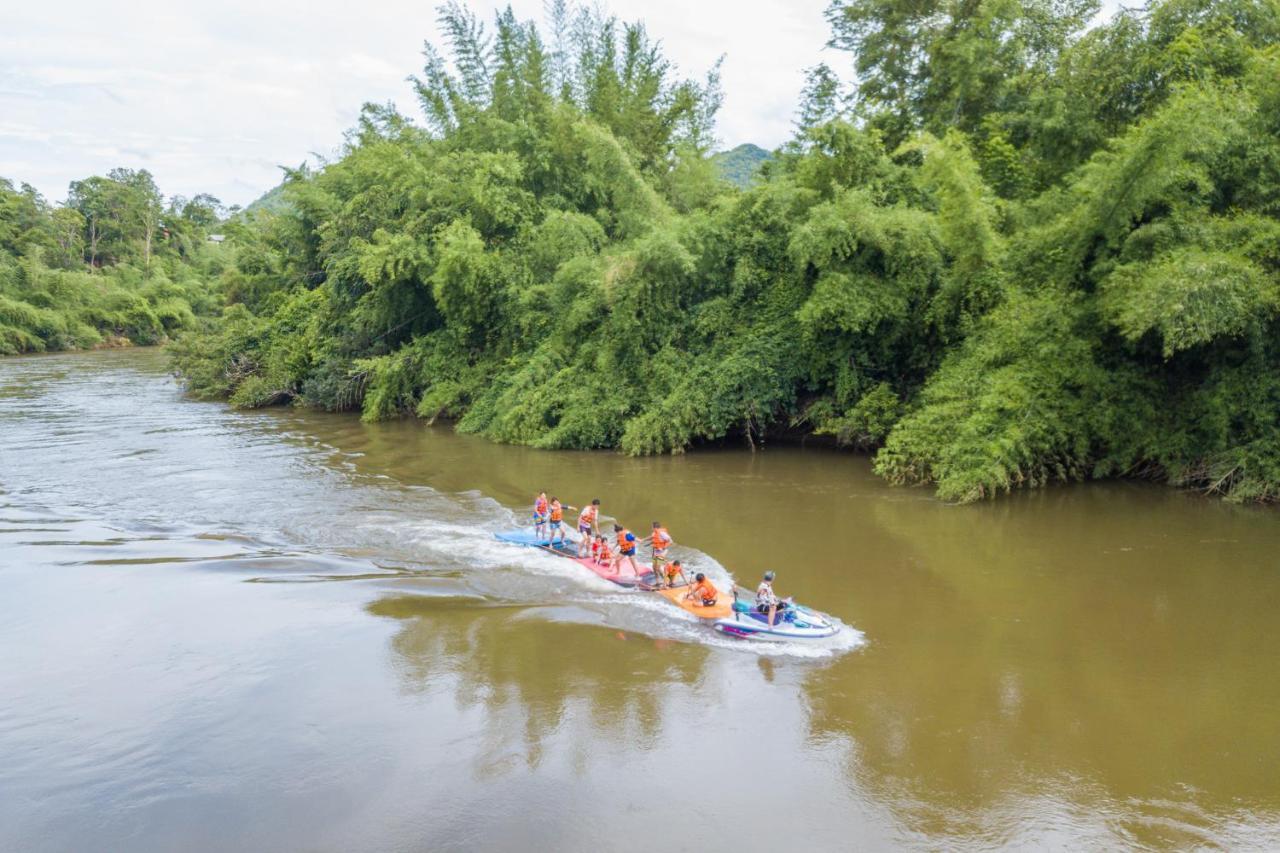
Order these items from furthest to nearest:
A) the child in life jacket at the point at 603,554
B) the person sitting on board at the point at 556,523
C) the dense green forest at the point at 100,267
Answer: the dense green forest at the point at 100,267 < the person sitting on board at the point at 556,523 < the child in life jacket at the point at 603,554

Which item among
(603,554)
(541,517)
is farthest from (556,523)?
(603,554)

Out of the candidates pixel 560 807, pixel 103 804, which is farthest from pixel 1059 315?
pixel 103 804

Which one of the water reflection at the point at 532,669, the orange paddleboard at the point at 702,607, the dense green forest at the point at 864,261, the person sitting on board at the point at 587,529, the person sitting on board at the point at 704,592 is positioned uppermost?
the dense green forest at the point at 864,261

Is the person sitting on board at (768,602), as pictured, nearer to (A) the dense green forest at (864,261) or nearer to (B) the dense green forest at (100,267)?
(A) the dense green forest at (864,261)

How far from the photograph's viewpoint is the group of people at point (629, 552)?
1052cm

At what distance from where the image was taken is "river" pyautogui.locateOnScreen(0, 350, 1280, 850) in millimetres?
6965

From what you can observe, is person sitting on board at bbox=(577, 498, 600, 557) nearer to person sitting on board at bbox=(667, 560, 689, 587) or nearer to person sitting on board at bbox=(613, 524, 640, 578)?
person sitting on board at bbox=(613, 524, 640, 578)

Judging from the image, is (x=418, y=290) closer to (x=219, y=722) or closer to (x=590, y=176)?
(x=590, y=176)

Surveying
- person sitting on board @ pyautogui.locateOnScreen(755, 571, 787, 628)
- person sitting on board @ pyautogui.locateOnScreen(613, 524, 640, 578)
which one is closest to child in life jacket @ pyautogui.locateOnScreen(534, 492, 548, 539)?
person sitting on board @ pyautogui.locateOnScreen(613, 524, 640, 578)

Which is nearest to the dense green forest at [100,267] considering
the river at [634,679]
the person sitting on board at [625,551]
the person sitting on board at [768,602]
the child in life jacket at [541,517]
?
the river at [634,679]

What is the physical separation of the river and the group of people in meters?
0.47

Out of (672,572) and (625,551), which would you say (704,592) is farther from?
(625,551)

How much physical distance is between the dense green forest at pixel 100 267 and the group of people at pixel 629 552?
50.9m

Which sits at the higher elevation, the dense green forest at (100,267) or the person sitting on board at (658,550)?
the dense green forest at (100,267)
